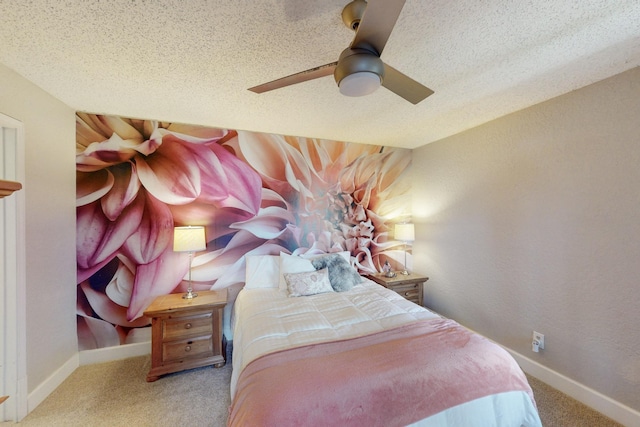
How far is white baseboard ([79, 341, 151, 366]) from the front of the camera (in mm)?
2250

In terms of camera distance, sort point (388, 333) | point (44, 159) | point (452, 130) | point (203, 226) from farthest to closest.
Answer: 1. point (452, 130)
2. point (203, 226)
3. point (44, 159)
4. point (388, 333)

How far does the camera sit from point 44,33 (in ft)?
4.26

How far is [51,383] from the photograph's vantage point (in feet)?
6.20

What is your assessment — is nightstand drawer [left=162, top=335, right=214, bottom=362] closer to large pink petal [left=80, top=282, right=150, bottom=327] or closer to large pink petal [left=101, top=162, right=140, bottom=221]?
large pink petal [left=80, top=282, right=150, bottom=327]

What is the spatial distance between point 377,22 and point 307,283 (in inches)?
79.9

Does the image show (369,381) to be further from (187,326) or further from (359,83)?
(187,326)

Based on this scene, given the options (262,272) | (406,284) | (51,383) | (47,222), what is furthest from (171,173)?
(406,284)

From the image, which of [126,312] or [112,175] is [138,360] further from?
[112,175]

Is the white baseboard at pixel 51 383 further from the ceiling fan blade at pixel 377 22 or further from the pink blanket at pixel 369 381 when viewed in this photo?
the ceiling fan blade at pixel 377 22

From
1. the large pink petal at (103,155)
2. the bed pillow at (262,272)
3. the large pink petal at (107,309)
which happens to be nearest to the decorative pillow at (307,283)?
the bed pillow at (262,272)

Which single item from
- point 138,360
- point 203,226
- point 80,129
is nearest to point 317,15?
point 203,226

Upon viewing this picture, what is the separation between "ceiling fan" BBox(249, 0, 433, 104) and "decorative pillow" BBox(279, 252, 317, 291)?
1.79m

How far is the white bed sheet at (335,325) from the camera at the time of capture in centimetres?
117

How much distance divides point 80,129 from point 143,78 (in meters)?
1.14
